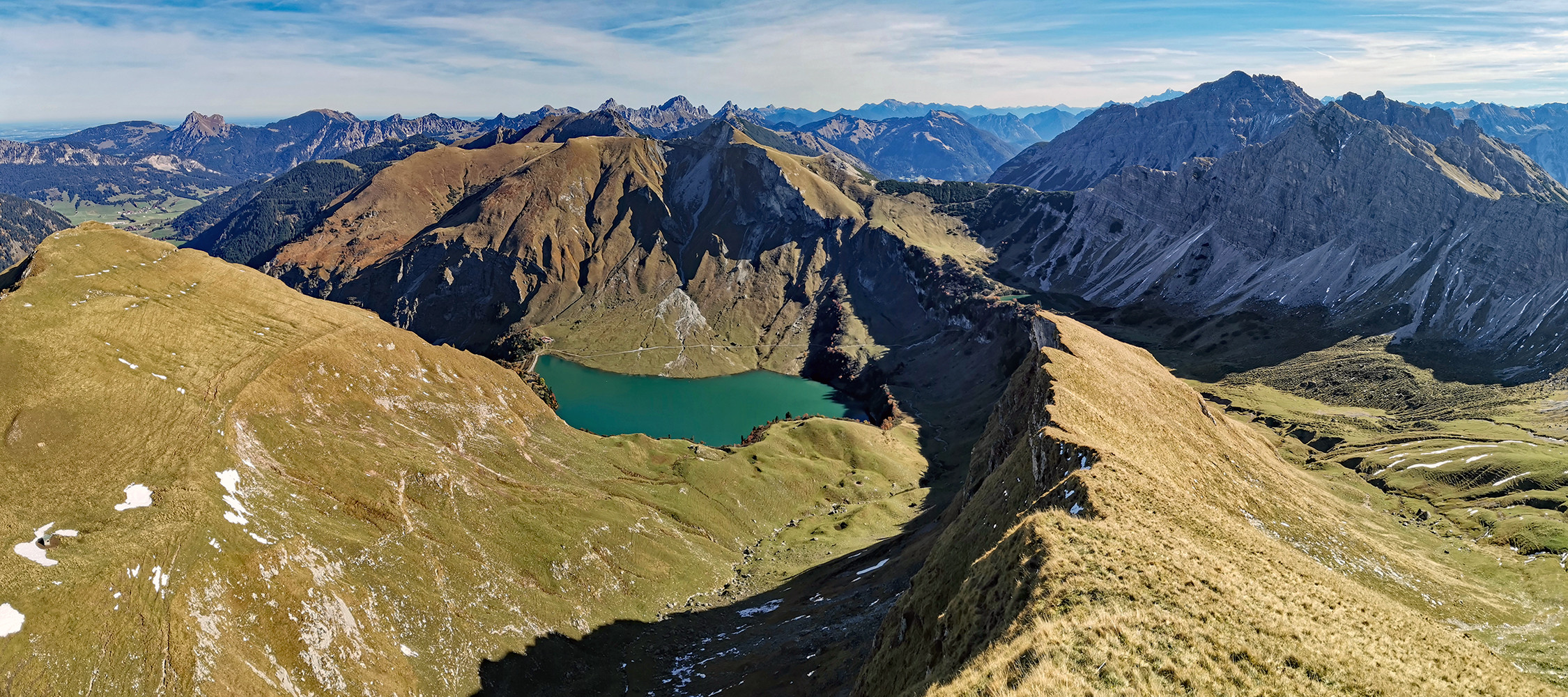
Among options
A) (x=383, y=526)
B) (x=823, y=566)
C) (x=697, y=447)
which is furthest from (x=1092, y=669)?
(x=697, y=447)

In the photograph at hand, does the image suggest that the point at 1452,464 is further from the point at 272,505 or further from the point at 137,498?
the point at 137,498

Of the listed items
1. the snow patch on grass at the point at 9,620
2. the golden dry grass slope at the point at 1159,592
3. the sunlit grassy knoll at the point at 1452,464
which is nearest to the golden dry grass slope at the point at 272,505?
the snow patch on grass at the point at 9,620

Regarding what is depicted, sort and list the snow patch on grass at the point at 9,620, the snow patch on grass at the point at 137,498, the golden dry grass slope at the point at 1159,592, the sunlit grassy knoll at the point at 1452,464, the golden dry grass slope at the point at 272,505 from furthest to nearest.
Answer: the sunlit grassy knoll at the point at 1452,464
the snow patch on grass at the point at 137,498
the golden dry grass slope at the point at 272,505
the snow patch on grass at the point at 9,620
the golden dry grass slope at the point at 1159,592

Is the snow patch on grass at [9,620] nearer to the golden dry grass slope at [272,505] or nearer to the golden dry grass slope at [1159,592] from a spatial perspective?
the golden dry grass slope at [272,505]

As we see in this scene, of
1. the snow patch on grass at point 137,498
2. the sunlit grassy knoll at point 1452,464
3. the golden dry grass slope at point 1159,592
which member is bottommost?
the sunlit grassy knoll at point 1452,464

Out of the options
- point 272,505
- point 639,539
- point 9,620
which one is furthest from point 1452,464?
point 9,620

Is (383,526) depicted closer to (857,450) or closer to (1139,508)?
(1139,508)

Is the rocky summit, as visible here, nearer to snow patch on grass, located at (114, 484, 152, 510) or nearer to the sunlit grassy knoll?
snow patch on grass, located at (114, 484, 152, 510)
